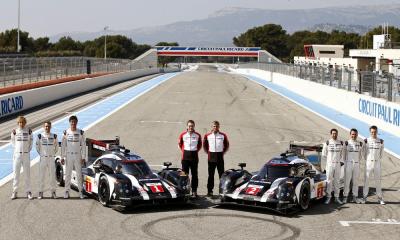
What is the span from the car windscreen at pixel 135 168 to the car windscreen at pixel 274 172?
2.37 metres

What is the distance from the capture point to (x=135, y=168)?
12.8 m

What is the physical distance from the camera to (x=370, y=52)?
8781cm

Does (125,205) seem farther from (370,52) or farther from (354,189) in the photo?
(370,52)

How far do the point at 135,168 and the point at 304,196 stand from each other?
11.5 feet

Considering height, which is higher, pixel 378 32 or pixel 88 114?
pixel 378 32

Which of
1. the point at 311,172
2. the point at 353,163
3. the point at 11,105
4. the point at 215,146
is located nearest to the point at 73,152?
the point at 215,146

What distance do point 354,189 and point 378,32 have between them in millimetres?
153141

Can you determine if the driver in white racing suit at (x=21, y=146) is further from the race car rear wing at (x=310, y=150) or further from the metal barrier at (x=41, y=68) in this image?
the metal barrier at (x=41, y=68)

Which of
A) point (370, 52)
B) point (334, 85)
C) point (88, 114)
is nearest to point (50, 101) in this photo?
point (88, 114)

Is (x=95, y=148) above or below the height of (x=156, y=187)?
above

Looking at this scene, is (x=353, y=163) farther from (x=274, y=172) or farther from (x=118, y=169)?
(x=118, y=169)

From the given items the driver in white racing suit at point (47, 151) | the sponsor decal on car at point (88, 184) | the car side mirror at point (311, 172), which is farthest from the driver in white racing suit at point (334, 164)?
the driver in white racing suit at point (47, 151)

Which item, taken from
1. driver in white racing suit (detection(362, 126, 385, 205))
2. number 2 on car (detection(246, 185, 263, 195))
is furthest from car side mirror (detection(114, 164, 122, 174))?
driver in white racing suit (detection(362, 126, 385, 205))

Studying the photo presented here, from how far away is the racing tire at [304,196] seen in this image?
12.2m
